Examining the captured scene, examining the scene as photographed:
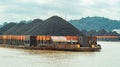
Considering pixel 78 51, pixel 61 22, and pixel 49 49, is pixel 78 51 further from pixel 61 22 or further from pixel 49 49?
pixel 61 22

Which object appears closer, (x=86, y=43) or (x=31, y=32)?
(x=86, y=43)

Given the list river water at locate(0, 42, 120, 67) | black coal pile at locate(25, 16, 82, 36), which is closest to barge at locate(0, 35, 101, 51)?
black coal pile at locate(25, 16, 82, 36)

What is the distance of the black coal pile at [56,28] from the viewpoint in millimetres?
135250

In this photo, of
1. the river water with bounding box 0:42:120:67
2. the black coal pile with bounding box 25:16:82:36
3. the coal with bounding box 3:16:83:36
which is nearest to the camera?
the river water with bounding box 0:42:120:67

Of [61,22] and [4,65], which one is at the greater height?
[61,22]

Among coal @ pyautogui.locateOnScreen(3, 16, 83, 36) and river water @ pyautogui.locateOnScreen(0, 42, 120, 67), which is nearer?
river water @ pyautogui.locateOnScreen(0, 42, 120, 67)

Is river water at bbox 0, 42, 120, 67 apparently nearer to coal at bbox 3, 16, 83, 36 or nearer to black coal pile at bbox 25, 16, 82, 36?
coal at bbox 3, 16, 83, 36

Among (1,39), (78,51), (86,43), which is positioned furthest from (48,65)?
(1,39)

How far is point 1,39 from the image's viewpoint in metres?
164

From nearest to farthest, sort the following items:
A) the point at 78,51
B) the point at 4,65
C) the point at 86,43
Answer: the point at 4,65, the point at 78,51, the point at 86,43

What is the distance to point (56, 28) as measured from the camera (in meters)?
138

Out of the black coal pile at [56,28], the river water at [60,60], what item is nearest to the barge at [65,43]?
the black coal pile at [56,28]

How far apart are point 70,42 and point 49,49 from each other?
10.0 metres

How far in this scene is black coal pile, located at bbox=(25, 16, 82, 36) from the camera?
13525cm
